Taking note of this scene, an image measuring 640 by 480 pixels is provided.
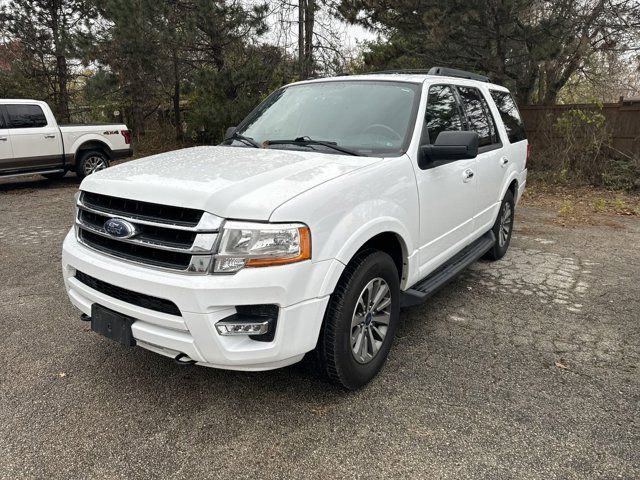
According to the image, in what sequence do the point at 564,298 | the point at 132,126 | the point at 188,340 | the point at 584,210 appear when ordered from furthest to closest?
the point at 132,126, the point at 584,210, the point at 564,298, the point at 188,340

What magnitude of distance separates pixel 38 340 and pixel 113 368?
2.75 ft

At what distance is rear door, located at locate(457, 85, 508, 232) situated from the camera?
13.8 feet

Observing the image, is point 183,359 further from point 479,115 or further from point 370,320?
point 479,115

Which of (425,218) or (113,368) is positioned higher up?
(425,218)

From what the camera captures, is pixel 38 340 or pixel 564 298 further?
pixel 564 298

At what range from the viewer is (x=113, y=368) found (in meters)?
3.07

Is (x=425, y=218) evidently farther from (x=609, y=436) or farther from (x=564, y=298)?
(x=564, y=298)

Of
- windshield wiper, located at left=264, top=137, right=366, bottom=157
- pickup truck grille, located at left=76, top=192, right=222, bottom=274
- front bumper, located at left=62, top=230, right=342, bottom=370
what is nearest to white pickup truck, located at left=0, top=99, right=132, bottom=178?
windshield wiper, located at left=264, top=137, right=366, bottom=157

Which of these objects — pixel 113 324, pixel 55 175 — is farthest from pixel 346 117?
pixel 55 175

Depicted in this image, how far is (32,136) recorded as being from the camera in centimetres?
986

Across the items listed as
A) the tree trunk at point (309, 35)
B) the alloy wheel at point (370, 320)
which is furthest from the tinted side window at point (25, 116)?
the alloy wheel at point (370, 320)

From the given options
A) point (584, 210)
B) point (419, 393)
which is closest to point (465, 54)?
point (584, 210)

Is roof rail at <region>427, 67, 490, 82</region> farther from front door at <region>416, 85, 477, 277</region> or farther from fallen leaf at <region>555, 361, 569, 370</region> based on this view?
fallen leaf at <region>555, 361, 569, 370</region>

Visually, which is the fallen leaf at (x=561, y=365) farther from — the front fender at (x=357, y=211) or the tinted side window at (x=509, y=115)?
the tinted side window at (x=509, y=115)
